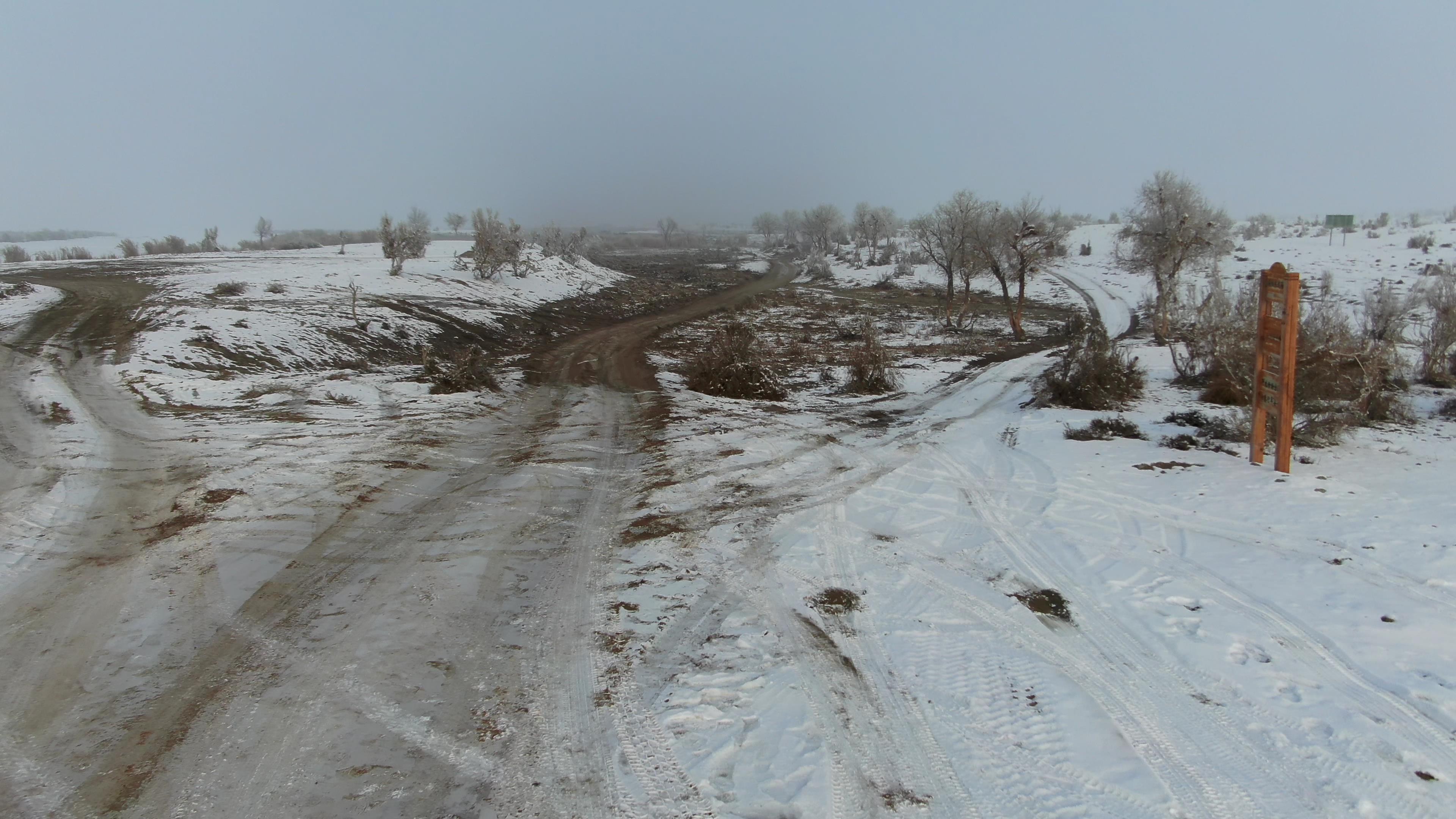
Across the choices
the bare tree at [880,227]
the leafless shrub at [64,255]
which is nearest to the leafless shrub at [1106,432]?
the leafless shrub at [64,255]

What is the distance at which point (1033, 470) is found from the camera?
372 inches

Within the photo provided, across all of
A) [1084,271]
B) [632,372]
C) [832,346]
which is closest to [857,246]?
Answer: [1084,271]

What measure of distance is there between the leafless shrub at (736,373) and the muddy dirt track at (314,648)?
5768 millimetres

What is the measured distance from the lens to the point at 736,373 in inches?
597

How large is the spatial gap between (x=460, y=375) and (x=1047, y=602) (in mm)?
12655

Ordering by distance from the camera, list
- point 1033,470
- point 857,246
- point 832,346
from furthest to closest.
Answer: point 857,246, point 832,346, point 1033,470

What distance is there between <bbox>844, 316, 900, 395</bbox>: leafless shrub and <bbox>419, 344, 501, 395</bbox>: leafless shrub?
27.6 feet

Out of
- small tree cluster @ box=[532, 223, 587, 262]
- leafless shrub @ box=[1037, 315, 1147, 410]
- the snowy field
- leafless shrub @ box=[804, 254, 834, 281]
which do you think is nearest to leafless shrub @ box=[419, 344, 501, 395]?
the snowy field

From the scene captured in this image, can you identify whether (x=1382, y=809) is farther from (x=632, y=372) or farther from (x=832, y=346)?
(x=832, y=346)

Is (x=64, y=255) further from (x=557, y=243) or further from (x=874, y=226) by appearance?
(x=874, y=226)

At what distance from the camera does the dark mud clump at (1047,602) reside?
5.68 meters

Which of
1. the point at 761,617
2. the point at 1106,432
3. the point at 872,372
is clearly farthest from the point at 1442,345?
the point at 761,617

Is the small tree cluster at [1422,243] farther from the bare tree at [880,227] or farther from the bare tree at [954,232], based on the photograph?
the bare tree at [880,227]

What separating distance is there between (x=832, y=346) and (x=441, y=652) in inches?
785
